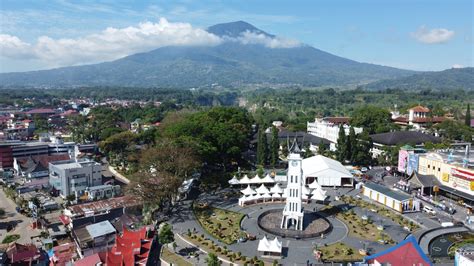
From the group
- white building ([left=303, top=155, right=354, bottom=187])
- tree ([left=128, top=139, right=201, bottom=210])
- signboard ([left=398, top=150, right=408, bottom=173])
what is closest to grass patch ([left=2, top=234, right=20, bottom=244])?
tree ([left=128, top=139, right=201, bottom=210])

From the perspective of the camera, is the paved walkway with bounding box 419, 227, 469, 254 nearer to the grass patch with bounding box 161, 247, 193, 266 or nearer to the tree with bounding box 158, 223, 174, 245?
the grass patch with bounding box 161, 247, 193, 266

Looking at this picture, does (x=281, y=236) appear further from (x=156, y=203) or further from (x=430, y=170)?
(x=430, y=170)

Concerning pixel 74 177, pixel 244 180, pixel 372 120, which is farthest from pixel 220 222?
pixel 372 120

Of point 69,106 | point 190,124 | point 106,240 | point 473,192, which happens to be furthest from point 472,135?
point 69,106

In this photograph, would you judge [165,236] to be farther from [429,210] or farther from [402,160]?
[402,160]

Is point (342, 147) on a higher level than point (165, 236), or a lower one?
higher

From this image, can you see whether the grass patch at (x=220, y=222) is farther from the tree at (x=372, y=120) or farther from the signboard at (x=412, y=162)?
the tree at (x=372, y=120)

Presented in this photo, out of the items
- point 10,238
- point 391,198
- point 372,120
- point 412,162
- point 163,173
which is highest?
point 372,120
